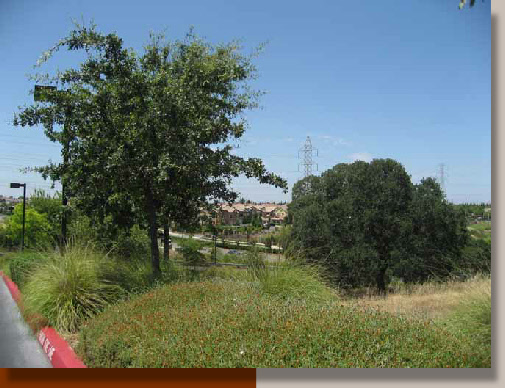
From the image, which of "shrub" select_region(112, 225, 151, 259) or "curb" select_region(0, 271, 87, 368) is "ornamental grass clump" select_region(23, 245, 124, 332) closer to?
"curb" select_region(0, 271, 87, 368)

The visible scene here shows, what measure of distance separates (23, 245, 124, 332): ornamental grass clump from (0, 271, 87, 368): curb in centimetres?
20

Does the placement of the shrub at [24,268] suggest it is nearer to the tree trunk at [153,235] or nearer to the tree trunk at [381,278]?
the tree trunk at [153,235]

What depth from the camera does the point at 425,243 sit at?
53.2 ft

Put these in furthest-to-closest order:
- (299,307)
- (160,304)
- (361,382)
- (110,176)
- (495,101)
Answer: (110,176) → (160,304) → (299,307) → (495,101) → (361,382)

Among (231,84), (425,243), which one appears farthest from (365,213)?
(231,84)

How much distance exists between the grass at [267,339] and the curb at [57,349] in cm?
12

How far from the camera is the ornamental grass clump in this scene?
6.20 meters

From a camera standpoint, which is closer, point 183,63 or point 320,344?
point 320,344

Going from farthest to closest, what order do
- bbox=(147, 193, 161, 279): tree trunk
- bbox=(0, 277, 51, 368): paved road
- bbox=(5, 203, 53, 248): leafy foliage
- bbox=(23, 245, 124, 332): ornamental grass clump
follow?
bbox=(5, 203, 53, 248): leafy foliage < bbox=(147, 193, 161, 279): tree trunk < bbox=(23, 245, 124, 332): ornamental grass clump < bbox=(0, 277, 51, 368): paved road

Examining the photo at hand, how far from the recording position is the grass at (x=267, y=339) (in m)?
4.08

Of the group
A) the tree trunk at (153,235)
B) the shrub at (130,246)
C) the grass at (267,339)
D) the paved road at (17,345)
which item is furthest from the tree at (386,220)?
the grass at (267,339)

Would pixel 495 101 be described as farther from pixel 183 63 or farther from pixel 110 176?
pixel 110 176

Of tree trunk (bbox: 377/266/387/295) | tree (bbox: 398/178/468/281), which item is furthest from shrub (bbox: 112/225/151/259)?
tree (bbox: 398/178/468/281)

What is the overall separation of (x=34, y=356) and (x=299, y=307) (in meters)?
3.21
